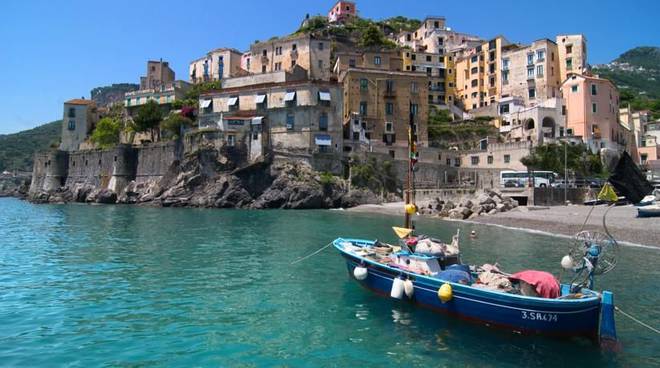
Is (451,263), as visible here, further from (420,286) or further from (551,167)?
(551,167)

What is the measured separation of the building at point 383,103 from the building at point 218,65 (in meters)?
30.0

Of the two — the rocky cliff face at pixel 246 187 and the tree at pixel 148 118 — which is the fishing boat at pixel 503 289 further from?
the tree at pixel 148 118

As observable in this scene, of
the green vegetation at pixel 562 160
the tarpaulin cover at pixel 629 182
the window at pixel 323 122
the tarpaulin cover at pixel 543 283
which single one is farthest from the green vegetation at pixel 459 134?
the tarpaulin cover at pixel 543 283

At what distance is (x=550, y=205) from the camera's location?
43.7 metres

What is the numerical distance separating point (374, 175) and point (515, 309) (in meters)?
45.7

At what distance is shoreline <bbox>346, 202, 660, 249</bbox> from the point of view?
26719mm

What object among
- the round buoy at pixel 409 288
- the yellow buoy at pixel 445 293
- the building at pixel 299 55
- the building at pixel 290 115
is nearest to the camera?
the yellow buoy at pixel 445 293

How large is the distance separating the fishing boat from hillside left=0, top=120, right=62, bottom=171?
5591 inches

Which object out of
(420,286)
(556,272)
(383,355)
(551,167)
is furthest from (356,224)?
(551,167)

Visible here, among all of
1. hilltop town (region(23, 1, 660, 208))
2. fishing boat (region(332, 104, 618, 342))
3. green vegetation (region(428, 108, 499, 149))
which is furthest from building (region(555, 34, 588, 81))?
fishing boat (region(332, 104, 618, 342))

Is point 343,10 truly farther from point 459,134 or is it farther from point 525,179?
point 525,179

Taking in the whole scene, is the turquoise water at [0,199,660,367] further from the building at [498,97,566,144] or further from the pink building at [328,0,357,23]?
the pink building at [328,0,357,23]

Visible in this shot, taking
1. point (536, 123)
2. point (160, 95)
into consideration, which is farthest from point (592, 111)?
point (160, 95)

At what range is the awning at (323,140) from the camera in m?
57.6
